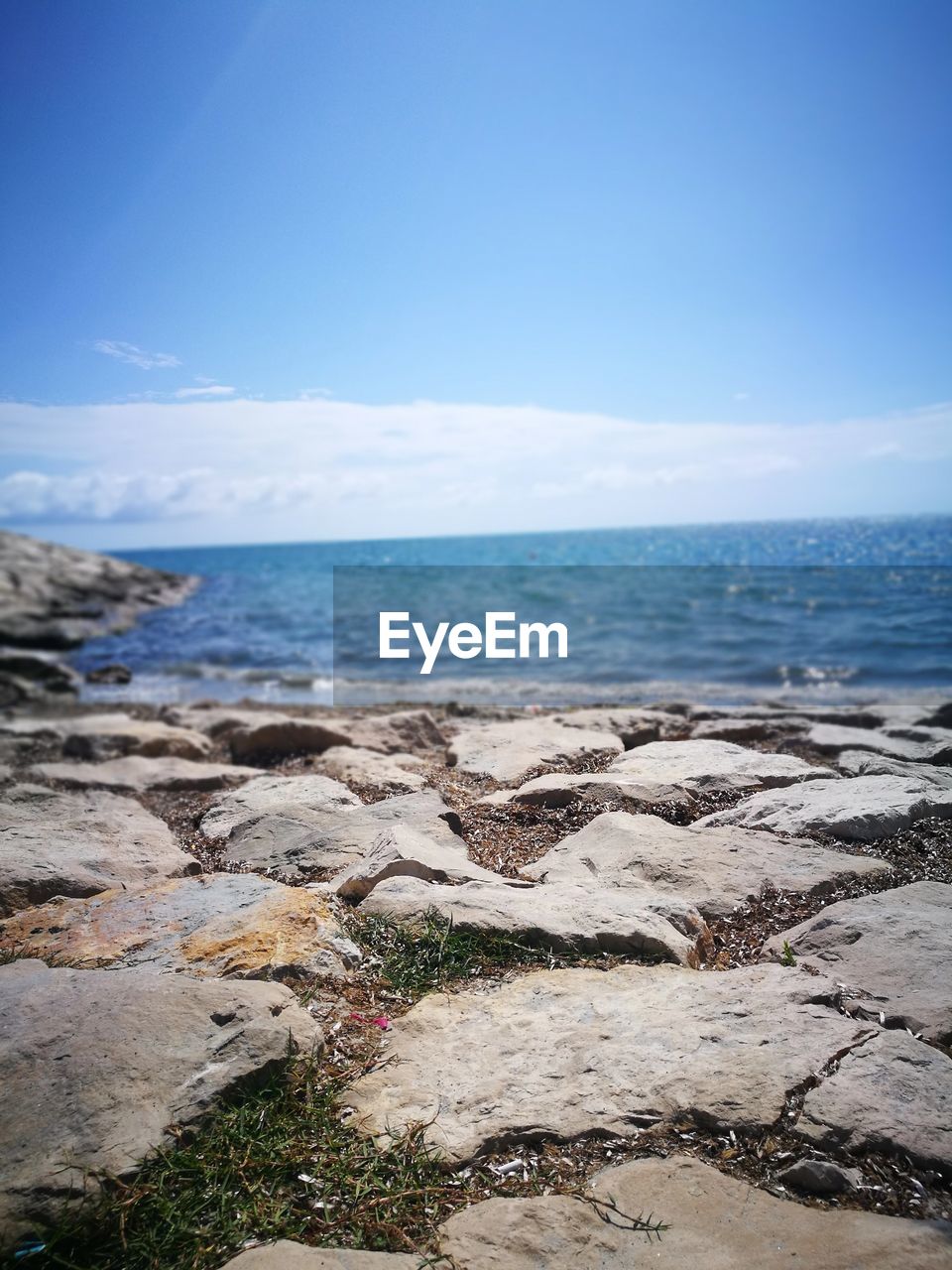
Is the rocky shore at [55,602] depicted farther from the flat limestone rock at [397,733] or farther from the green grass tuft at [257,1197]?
the green grass tuft at [257,1197]

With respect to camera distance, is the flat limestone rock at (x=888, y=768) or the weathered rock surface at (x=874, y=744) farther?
the weathered rock surface at (x=874, y=744)

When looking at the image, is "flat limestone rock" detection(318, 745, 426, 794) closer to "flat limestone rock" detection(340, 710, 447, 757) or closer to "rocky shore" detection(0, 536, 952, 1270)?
"flat limestone rock" detection(340, 710, 447, 757)

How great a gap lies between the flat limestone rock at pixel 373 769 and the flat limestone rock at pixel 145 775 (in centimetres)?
60

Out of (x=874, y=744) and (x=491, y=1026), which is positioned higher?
(x=874, y=744)

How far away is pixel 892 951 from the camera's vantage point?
2676mm

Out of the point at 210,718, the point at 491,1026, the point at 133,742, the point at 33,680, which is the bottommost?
the point at 33,680

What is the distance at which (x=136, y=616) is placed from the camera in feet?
79.1

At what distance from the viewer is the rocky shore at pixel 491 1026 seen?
177cm

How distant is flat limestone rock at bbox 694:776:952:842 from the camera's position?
367 centimetres

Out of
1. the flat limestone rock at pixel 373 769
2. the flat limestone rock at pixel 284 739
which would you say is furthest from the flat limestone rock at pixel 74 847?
the flat limestone rock at pixel 284 739

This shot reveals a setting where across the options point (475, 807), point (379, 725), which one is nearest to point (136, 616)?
point (379, 725)

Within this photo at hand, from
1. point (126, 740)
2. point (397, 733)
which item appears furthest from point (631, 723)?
point (126, 740)

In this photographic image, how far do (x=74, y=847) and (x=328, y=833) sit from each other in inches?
46.5

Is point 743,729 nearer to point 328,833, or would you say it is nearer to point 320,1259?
point 328,833
